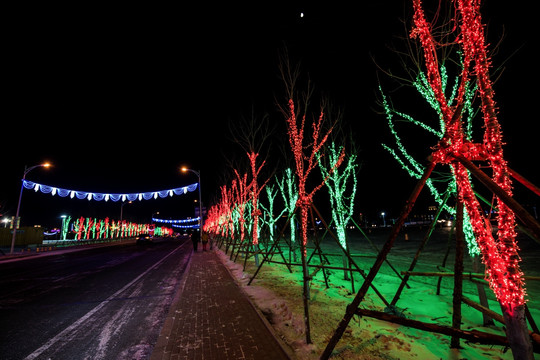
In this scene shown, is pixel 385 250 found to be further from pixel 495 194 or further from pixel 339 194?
pixel 339 194

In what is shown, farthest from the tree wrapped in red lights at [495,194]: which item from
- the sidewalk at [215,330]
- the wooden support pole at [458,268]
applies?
the sidewalk at [215,330]

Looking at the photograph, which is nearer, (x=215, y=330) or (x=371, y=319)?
(x=215, y=330)

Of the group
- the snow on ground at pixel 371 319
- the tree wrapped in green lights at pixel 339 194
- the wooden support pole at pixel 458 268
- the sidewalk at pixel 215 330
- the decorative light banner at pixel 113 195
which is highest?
the decorative light banner at pixel 113 195

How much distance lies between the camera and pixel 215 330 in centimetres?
487

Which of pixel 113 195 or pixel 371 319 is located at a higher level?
pixel 113 195

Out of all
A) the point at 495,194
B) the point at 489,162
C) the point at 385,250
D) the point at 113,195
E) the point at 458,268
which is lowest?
the point at 458,268

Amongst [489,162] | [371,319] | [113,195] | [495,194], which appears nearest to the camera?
[495,194]

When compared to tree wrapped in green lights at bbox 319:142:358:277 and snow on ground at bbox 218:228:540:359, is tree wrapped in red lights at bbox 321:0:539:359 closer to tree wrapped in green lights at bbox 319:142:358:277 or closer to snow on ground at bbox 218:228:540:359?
Result: snow on ground at bbox 218:228:540:359

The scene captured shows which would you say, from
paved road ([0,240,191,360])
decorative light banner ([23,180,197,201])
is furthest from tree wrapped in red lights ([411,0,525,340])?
decorative light banner ([23,180,197,201])

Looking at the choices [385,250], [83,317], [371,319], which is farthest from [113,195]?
[385,250]

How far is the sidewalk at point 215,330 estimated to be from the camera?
3979mm

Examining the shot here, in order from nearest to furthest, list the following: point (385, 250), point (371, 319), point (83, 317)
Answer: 1. point (385, 250)
2. point (371, 319)
3. point (83, 317)

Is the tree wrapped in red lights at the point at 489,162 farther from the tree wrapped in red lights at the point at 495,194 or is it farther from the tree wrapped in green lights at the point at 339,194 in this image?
the tree wrapped in green lights at the point at 339,194

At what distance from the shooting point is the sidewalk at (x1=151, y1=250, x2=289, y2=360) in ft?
13.1
